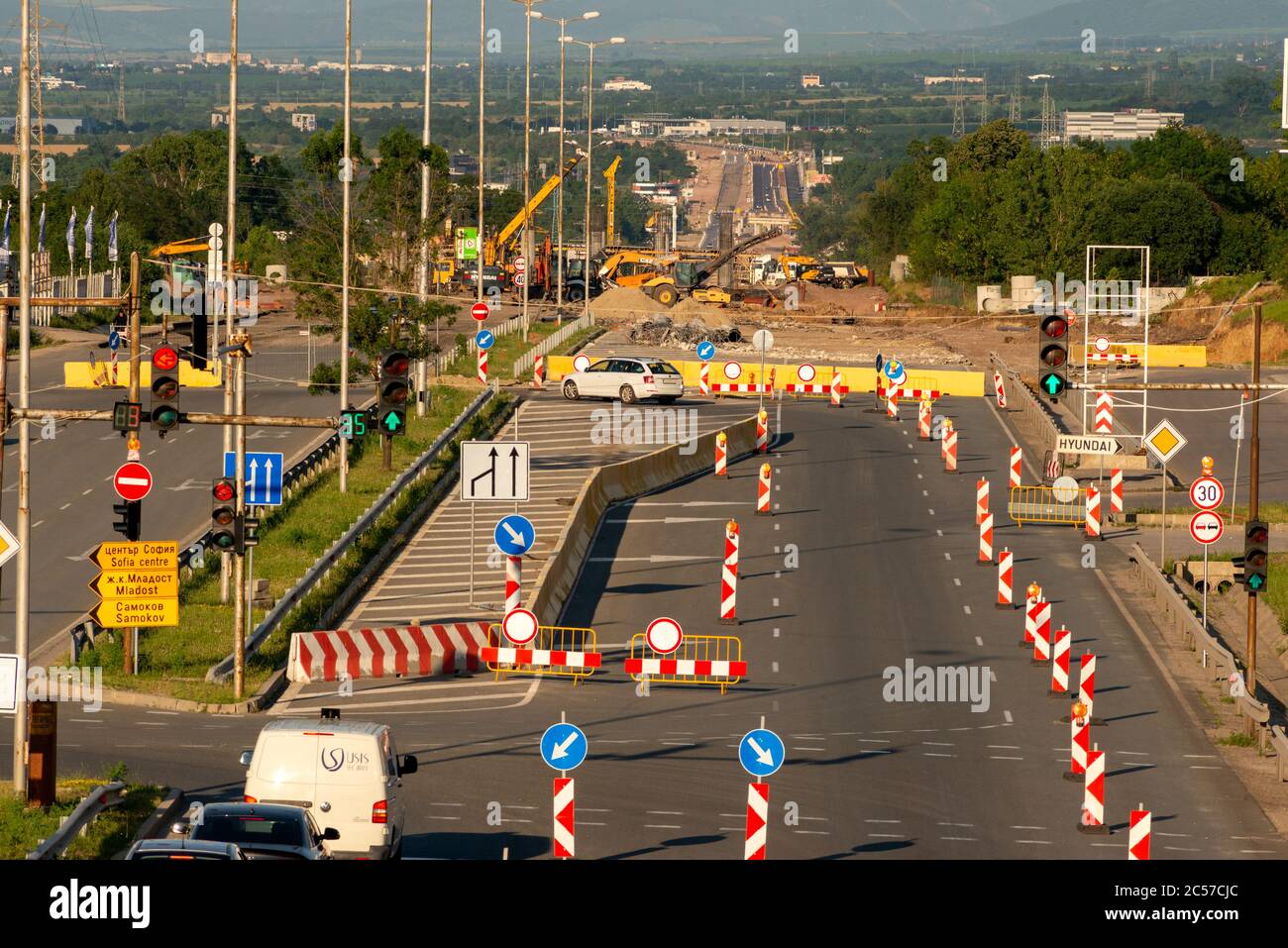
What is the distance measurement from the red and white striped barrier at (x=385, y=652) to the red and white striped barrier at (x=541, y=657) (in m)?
0.23

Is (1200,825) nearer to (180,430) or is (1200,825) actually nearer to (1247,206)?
(180,430)

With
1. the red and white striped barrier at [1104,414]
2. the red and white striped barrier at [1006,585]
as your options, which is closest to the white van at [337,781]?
the red and white striped barrier at [1006,585]

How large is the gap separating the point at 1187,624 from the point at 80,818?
22.3 meters

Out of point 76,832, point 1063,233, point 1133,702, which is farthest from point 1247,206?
point 76,832

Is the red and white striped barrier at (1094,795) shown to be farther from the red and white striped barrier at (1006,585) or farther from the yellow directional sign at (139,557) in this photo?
the red and white striped barrier at (1006,585)

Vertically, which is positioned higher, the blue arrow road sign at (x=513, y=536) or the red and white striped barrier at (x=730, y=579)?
the blue arrow road sign at (x=513, y=536)

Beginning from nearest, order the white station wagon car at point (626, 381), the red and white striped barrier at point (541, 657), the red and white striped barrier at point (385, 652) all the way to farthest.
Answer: the red and white striped barrier at point (541, 657) → the red and white striped barrier at point (385, 652) → the white station wagon car at point (626, 381)

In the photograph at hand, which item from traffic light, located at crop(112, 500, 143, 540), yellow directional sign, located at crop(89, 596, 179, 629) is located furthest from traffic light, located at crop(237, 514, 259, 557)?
traffic light, located at crop(112, 500, 143, 540)

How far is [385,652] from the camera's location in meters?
34.8

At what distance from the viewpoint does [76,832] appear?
22812 millimetres

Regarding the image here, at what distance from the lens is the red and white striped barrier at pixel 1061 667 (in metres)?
34.0

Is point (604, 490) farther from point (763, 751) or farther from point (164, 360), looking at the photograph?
point (763, 751)

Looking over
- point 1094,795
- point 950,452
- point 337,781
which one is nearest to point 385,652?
point 337,781
